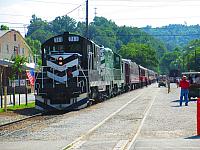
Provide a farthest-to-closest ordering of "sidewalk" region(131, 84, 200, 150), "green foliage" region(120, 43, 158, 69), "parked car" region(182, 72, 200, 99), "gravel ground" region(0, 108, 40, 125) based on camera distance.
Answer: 1. "green foliage" region(120, 43, 158, 69)
2. "parked car" region(182, 72, 200, 99)
3. "gravel ground" region(0, 108, 40, 125)
4. "sidewalk" region(131, 84, 200, 150)

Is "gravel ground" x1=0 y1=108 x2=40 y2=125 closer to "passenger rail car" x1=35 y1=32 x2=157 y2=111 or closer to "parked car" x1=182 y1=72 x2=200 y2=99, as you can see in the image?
"passenger rail car" x1=35 y1=32 x2=157 y2=111

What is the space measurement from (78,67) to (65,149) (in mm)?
15444

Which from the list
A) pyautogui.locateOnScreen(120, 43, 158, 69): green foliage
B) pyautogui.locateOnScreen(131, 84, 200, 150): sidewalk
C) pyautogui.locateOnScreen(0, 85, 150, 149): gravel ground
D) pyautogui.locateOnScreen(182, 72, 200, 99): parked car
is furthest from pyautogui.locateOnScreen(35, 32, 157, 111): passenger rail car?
pyautogui.locateOnScreen(120, 43, 158, 69): green foliage

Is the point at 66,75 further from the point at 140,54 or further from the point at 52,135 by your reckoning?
the point at 140,54

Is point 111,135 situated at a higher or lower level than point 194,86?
lower

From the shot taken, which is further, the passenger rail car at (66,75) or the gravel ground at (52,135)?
the passenger rail car at (66,75)

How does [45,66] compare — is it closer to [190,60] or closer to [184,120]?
[184,120]

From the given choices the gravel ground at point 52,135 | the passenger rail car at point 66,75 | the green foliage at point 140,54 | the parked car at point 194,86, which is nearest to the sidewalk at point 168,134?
the gravel ground at point 52,135

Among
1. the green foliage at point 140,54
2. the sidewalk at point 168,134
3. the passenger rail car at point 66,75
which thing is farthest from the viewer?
the green foliage at point 140,54

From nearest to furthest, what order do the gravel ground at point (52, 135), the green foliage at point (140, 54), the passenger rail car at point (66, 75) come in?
the gravel ground at point (52, 135), the passenger rail car at point (66, 75), the green foliage at point (140, 54)

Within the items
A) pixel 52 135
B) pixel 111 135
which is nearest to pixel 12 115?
pixel 52 135

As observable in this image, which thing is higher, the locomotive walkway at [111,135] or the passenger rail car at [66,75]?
the passenger rail car at [66,75]

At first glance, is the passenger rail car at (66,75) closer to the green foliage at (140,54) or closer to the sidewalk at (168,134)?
the sidewalk at (168,134)

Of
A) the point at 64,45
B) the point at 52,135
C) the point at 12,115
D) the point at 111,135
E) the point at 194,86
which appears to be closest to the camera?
the point at 111,135
